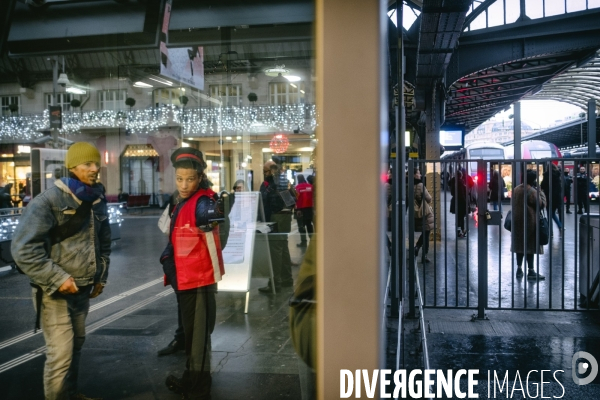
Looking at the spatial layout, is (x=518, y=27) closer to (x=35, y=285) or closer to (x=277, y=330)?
(x=277, y=330)

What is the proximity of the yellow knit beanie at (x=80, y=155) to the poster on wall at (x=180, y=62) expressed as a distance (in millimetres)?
1319

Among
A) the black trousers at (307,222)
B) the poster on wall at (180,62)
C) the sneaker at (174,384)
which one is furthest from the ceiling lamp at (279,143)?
the sneaker at (174,384)

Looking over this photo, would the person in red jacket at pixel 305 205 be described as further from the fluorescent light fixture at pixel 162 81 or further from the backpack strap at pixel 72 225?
the fluorescent light fixture at pixel 162 81

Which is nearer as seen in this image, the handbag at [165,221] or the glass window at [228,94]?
the handbag at [165,221]

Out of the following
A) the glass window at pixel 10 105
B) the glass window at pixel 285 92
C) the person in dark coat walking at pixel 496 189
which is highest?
the glass window at pixel 10 105

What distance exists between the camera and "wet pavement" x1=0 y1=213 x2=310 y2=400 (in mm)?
4273

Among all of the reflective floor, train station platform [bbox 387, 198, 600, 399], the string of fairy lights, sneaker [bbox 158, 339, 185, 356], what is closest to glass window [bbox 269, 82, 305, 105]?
the string of fairy lights

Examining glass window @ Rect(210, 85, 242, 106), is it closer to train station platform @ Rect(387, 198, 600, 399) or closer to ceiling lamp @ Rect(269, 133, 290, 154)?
ceiling lamp @ Rect(269, 133, 290, 154)

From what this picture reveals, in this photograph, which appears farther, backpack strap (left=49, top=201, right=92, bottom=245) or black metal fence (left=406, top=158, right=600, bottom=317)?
black metal fence (left=406, top=158, right=600, bottom=317)

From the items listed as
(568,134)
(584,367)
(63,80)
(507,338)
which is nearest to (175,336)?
(63,80)

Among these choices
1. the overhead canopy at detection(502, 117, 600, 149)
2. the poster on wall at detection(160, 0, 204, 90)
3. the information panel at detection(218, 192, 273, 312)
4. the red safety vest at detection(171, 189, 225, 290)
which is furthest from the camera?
the overhead canopy at detection(502, 117, 600, 149)

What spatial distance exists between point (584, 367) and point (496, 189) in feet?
7.53

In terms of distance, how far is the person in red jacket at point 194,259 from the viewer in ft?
13.1

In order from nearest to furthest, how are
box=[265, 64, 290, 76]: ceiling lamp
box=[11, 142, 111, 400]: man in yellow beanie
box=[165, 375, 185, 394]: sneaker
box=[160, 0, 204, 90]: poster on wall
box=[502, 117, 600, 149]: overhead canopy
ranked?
box=[11, 142, 111, 400]: man in yellow beanie → box=[265, 64, 290, 76]: ceiling lamp → box=[165, 375, 185, 394]: sneaker → box=[160, 0, 204, 90]: poster on wall → box=[502, 117, 600, 149]: overhead canopy
